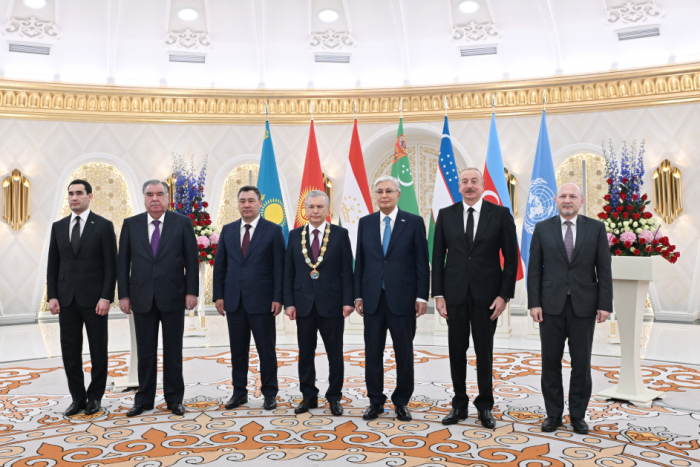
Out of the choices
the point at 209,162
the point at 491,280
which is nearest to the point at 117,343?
the point at 209,162

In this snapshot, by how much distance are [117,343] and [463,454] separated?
219 inches

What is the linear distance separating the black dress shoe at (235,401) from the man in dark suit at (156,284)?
1.11 ft

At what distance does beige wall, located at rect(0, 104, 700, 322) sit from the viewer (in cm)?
895

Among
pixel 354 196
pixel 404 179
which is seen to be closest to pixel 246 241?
pixel 354 196

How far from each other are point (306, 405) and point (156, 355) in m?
1.19

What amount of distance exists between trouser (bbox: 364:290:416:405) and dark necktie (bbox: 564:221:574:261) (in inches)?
44.9

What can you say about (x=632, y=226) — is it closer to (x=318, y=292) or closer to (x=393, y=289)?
(x=393, y=289)

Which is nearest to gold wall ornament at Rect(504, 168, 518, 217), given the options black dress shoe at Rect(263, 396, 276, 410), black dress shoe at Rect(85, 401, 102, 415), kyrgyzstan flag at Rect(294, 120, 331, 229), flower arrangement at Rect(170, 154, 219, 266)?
kyrgyzstan flag at Rect(294, 120, 331, 229)

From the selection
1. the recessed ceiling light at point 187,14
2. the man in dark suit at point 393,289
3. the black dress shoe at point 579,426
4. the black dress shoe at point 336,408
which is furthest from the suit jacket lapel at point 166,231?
the recessed ceiling light at point 187,14

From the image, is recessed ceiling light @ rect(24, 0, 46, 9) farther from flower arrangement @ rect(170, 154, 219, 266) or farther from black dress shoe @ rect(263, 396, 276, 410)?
black dress shoe @ rect(263, 396, 276, 410)

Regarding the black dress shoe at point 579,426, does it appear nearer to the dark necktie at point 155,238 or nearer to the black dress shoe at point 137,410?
the black dress shoe at point 137,410

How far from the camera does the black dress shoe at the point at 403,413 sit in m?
3.85

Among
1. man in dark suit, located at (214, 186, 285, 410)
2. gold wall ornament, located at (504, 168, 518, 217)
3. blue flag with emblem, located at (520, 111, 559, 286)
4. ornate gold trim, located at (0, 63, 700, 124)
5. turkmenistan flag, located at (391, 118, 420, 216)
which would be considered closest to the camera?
man in dark suit, located at (214, 186, 285, 410)

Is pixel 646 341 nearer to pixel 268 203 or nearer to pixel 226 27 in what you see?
pixel 268 203
